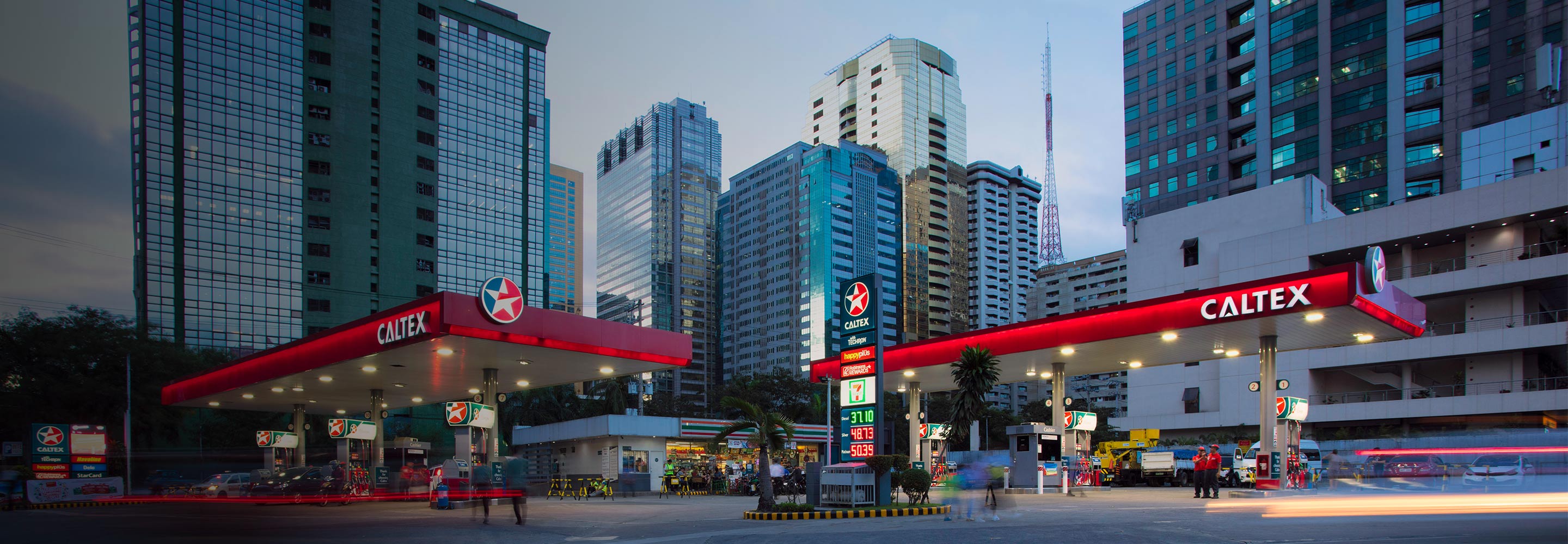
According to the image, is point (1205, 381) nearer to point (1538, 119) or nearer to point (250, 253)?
point (1538, 119)

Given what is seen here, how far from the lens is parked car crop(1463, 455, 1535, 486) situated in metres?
15.2

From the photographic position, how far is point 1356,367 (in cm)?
5309

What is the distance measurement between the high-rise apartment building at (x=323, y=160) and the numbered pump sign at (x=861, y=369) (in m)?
46.3

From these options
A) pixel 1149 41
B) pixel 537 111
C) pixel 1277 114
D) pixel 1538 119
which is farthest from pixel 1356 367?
pixel 537 111

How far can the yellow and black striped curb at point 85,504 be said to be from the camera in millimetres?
28172

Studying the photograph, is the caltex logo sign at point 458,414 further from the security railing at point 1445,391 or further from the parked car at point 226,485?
the security railing at point 1445,391

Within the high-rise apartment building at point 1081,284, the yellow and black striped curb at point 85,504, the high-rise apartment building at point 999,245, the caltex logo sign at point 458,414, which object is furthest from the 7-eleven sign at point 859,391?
the high-rise apartment building at point 999,245

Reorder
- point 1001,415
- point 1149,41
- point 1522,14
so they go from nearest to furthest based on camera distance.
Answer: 1. point 1522,14
2. point 1149,41
3. point 1001,415

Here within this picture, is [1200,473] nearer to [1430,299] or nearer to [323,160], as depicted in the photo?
[1430,299]

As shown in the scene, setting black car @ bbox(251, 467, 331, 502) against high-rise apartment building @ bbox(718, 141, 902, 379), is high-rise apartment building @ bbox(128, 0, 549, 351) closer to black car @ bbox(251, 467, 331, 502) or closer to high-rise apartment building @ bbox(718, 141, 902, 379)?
black car @ bbox(251, 467, 331, 502)

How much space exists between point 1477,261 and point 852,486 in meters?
43.6

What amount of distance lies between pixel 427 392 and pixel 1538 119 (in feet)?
196

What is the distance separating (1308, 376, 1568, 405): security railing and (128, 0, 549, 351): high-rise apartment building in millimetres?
61797

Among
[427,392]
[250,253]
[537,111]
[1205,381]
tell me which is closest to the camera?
[427,392]
